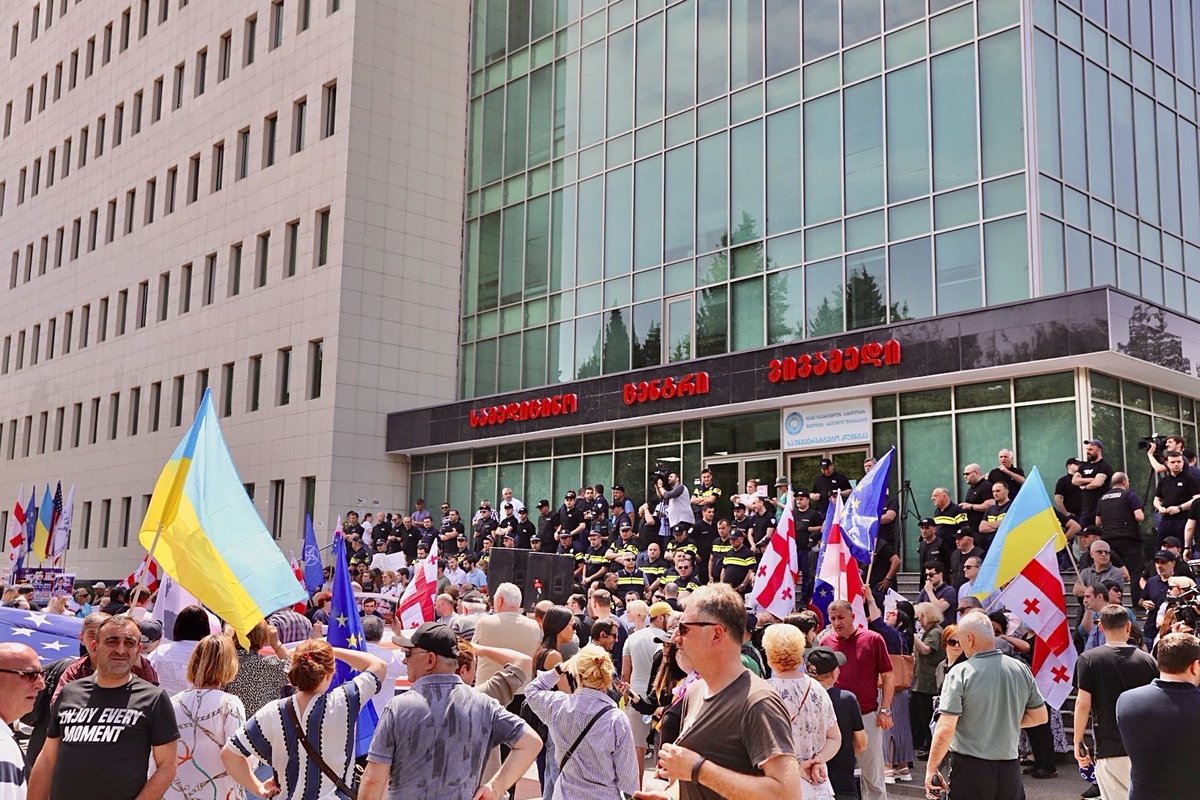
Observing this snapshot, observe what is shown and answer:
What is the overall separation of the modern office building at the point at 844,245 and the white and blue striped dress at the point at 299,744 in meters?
16.8

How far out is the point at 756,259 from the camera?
27.8 m

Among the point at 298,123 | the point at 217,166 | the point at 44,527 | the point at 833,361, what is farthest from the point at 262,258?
the point at 833,361

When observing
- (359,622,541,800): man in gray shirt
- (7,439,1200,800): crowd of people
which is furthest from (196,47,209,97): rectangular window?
(359,622,541,800): man in gray shirt

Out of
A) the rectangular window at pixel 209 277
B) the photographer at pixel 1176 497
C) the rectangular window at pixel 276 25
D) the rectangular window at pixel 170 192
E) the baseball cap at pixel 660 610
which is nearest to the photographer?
the baseball cap at pixel 660 610

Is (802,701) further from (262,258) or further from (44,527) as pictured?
(262,258)

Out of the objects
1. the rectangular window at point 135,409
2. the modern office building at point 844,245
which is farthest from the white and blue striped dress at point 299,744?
the rectangular window at point 135,409

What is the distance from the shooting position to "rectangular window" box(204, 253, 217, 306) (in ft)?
143

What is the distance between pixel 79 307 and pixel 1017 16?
4316 cm

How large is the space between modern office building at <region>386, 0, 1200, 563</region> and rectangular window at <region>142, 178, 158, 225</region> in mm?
19384

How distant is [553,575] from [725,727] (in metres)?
11.7

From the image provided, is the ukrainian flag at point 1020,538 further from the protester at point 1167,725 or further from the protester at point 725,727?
the protester at point 725,727

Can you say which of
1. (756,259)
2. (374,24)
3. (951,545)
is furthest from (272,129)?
(951,545)

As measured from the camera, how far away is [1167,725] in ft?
21.6

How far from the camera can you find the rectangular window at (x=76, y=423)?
2015 inches
